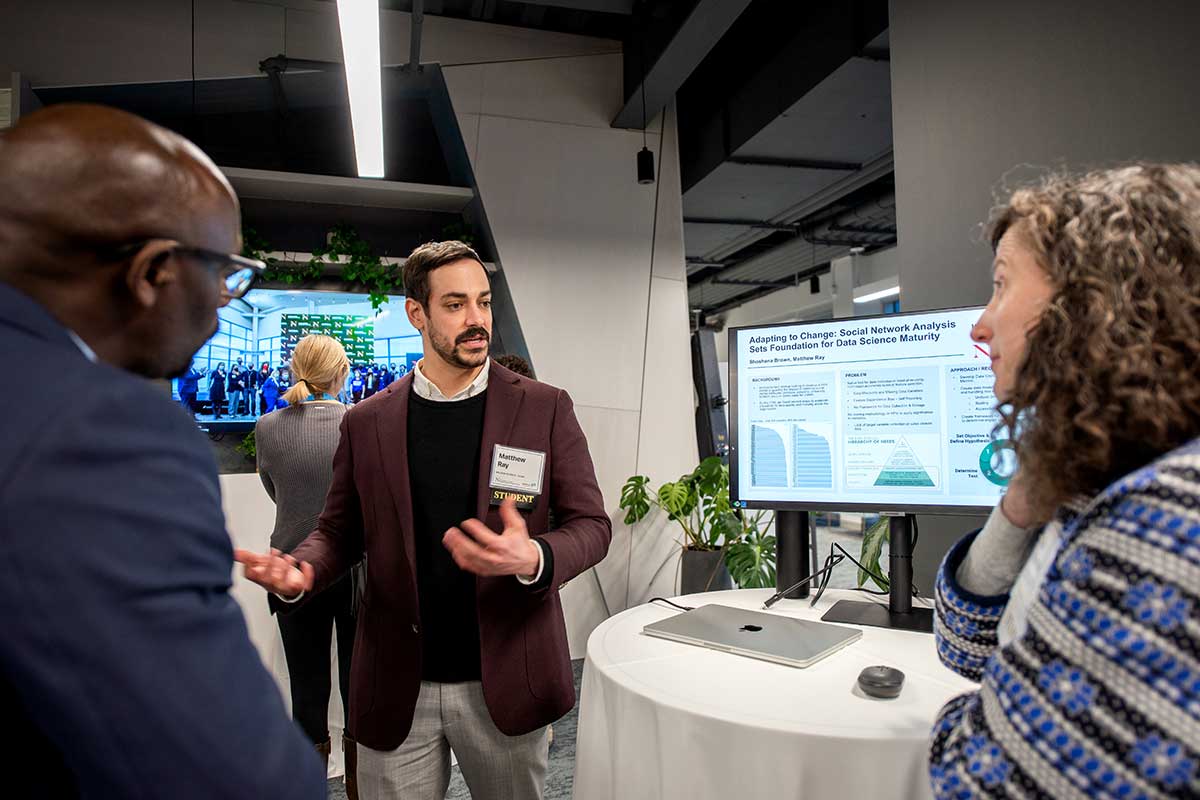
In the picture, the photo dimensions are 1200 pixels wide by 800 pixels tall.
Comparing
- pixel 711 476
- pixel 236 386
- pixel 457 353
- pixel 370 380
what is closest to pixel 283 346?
pixel 236 386

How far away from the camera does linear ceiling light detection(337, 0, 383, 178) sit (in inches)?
97.6

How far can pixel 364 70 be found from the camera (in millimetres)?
2838

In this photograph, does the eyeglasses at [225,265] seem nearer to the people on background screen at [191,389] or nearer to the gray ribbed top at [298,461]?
the gray ribbed top at [298,461]

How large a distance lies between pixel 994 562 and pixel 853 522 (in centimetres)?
971

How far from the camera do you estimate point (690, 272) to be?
38.4ft

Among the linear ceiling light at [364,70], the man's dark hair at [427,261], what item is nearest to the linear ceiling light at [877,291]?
the linear ceiling light at [364,70]

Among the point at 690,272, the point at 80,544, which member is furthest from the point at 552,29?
the point at 690,272

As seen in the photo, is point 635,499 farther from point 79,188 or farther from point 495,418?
point 79,188

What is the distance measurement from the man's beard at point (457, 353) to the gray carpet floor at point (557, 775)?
1.42m

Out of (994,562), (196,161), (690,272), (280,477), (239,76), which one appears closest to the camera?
(196,161)

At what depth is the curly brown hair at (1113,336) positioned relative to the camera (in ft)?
2.10

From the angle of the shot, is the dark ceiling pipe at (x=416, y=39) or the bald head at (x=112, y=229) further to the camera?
the dark ceiling pipe at (x=416, y=39)

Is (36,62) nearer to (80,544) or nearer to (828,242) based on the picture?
(80,544)

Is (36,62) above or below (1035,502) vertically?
above
